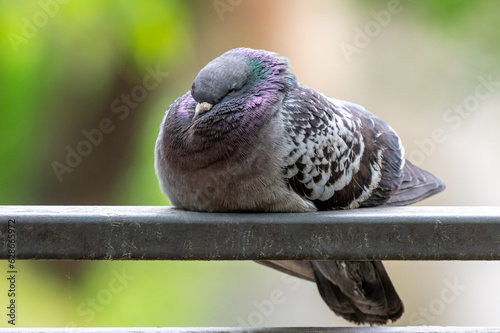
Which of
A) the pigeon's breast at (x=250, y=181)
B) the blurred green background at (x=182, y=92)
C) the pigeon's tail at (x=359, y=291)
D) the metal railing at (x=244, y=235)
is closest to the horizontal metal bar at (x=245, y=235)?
the metal railing at (x=244, y=235)

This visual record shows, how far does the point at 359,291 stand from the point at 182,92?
325 cm

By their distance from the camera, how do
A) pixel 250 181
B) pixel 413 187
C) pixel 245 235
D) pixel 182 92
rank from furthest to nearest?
pixel 182 92
pixel 413 187
pixel 250 181
pixel 245 235

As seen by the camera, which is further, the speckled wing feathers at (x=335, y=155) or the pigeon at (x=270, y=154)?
the speckled wing feathers at (x=335, y=155)

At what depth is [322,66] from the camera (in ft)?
22.1

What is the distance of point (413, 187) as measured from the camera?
3.70 m

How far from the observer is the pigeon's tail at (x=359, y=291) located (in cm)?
336

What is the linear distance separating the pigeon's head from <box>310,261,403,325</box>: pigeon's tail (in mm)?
1078

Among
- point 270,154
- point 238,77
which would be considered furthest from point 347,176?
point 238,77

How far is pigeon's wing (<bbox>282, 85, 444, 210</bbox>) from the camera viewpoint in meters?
2.97

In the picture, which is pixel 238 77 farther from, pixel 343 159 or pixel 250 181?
pixel 343 159

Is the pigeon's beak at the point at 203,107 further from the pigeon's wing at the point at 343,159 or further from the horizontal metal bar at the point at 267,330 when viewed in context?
the horizontal metal bar at the point at 267,330

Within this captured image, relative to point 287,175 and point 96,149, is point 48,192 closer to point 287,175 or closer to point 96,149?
point 96,149

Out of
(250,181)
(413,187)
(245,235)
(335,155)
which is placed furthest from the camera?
(413,187)

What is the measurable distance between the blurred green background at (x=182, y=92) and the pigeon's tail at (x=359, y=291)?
270 cm
